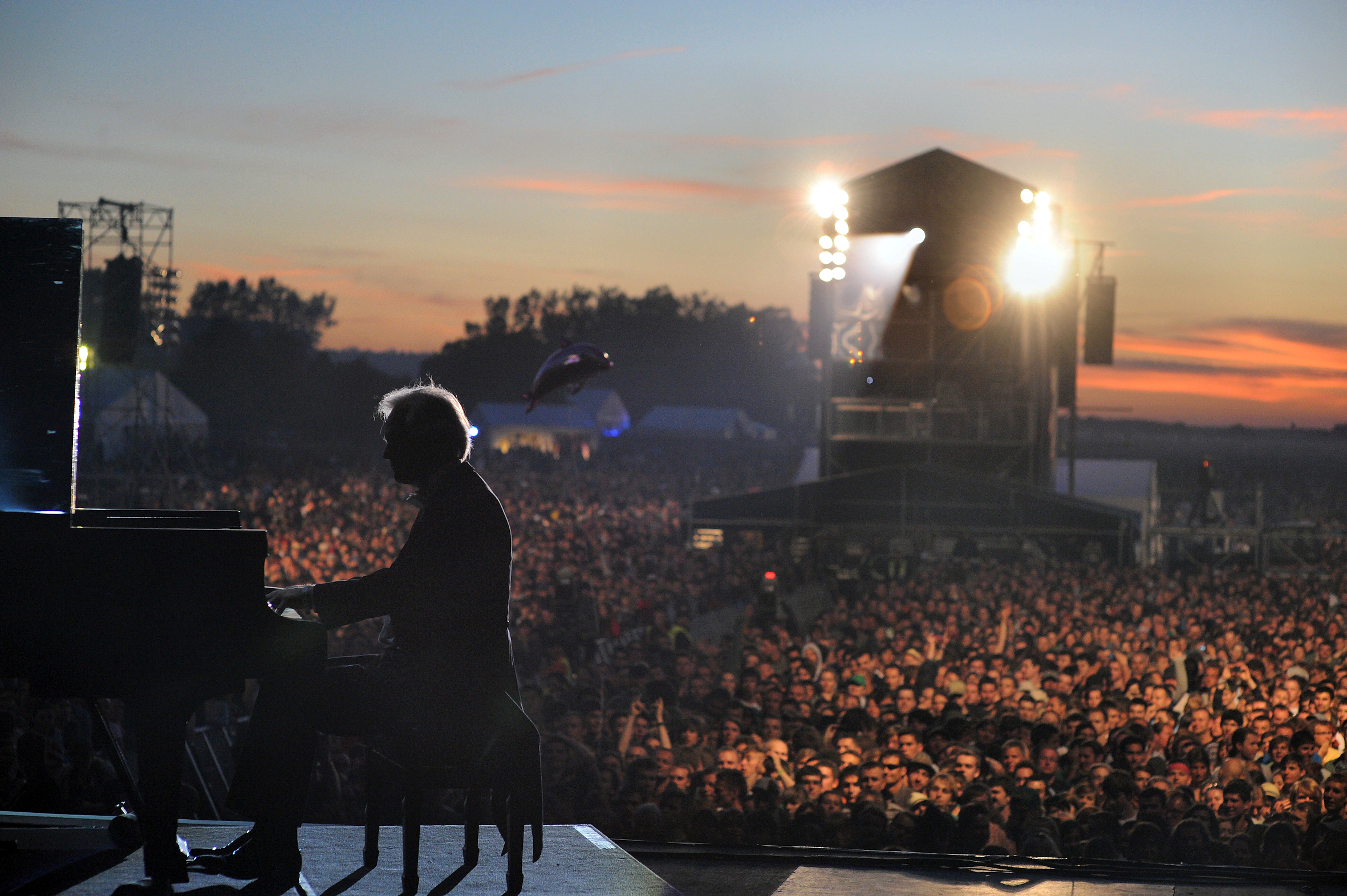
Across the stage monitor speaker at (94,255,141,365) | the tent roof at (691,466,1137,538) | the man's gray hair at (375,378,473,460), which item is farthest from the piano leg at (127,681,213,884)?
the tent roof at (691,466,1137,538)

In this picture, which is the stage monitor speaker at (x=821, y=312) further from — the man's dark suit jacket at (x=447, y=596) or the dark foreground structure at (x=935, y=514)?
the man's dark suit jacket at (x=447, y=596)

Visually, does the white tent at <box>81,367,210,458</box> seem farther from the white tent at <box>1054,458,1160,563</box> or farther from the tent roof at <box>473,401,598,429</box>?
the white tent at <box>1054,458,1160,563</box>

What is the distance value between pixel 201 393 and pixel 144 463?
43.4 metres

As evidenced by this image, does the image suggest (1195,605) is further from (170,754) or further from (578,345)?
(170,754)

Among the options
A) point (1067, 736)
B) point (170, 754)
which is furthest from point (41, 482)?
point (1067, 736)

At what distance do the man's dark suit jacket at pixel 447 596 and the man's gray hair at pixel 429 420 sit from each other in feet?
0.36

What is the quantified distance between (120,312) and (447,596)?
17.2 m

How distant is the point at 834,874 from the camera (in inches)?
221

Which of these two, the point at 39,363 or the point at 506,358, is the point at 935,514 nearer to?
the point at 39,363

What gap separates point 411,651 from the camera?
12.7ft

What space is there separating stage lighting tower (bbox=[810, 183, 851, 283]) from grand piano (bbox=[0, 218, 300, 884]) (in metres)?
18.1

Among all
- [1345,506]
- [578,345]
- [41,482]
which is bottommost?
[1345,506]

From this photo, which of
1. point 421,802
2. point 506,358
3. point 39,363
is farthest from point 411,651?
point 506,358

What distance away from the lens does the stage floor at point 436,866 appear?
154 inches
